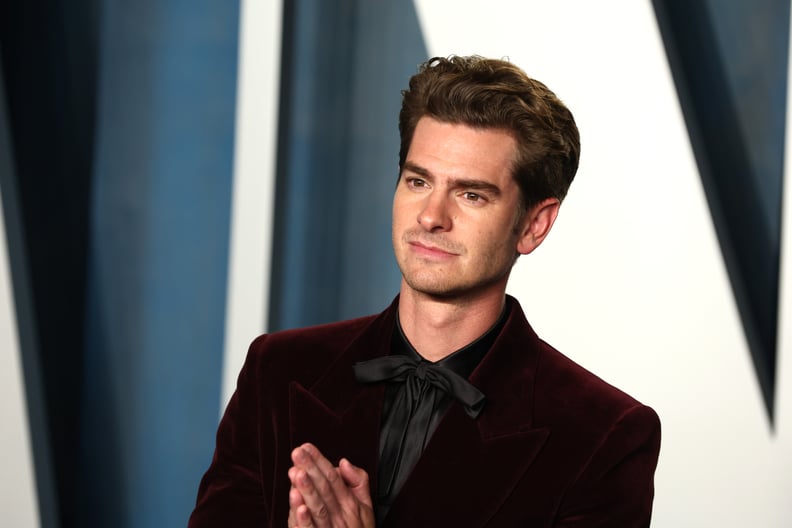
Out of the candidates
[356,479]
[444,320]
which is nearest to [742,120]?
[444,320]

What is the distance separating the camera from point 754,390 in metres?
2.58

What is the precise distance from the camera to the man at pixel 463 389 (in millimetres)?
1801

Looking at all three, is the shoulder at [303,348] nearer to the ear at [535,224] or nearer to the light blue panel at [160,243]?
the ear at [535,224]

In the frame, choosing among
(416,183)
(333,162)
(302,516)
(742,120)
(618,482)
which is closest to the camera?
(302,516)

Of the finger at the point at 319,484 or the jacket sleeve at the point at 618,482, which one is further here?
the jacket sleeve at the point at 618,482

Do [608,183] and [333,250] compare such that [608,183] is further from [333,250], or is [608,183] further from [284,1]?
[284,1]

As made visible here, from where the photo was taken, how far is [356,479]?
1676 mm

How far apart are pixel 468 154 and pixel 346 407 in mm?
524

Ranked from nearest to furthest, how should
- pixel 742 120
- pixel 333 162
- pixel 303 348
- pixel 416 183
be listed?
pixel 416 183, pixel 303 348, pixel 742 120, pixel 333 162

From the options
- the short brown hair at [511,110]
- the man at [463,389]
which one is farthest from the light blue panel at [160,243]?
the short brown hair at [511,110]

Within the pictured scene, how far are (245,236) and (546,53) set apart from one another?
3.34 ft

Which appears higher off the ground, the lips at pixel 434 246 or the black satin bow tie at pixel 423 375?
the lips at pixel 434 246

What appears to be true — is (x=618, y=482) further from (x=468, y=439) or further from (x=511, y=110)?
(x=511, y=110)

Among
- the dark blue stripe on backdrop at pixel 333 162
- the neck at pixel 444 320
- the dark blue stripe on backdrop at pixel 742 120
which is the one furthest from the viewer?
the dark blue stripe on backdrop at pixel 333 162
